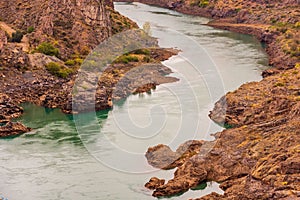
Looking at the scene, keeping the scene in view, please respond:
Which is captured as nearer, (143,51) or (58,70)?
(58,70)

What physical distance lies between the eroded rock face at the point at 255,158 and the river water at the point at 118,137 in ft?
5.59

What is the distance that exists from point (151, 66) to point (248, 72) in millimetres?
17217

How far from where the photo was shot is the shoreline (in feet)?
189

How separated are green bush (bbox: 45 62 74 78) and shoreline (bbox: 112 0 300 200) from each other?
28.0m

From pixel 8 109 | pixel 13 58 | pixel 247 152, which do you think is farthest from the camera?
pixel 13 58

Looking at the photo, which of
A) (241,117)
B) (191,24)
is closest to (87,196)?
(241,117)

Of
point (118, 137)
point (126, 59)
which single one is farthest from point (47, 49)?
point (118, 137)

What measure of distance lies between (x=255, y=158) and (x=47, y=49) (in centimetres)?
6031

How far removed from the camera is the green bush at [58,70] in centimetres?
10750

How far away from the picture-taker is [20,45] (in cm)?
11888

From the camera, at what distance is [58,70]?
109 m

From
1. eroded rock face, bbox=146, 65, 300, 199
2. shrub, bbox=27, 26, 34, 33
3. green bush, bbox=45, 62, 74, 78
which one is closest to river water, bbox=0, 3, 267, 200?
eroded rock face, bbox=146, 65, 300, 199

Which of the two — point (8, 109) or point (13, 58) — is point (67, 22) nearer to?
point (13, 58)

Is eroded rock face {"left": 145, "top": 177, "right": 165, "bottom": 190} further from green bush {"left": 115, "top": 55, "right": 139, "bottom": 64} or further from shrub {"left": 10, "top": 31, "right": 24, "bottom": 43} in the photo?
shrub {"left": 10, "top": 31, "right": 24, "bottom": 43}
